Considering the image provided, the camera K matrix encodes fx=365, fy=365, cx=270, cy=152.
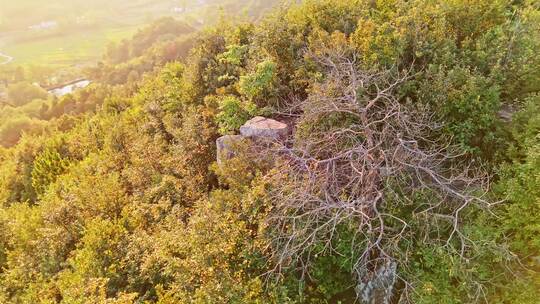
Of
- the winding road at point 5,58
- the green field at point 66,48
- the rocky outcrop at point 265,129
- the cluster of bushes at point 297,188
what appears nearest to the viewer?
the cluster of bushes at point 297,188

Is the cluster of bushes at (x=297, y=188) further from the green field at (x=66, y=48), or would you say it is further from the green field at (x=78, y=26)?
the green field at (x=66, y=48)

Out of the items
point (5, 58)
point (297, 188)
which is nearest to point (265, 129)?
point (297, 188)

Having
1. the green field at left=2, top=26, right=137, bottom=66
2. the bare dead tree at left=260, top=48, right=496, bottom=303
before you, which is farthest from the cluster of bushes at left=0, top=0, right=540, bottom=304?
the green field at left=2, top=26, right=137, bottom=66

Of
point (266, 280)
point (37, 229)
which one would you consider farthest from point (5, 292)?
point (266, 280)

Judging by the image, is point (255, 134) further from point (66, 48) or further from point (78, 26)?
point (78, 26)

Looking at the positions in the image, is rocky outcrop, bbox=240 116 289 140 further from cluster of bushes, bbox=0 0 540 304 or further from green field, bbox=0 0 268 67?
green field, bbox=0 0 268 67

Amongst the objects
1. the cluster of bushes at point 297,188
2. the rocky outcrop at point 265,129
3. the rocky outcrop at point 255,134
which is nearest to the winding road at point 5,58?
the cluster of bushes at point 297,188
